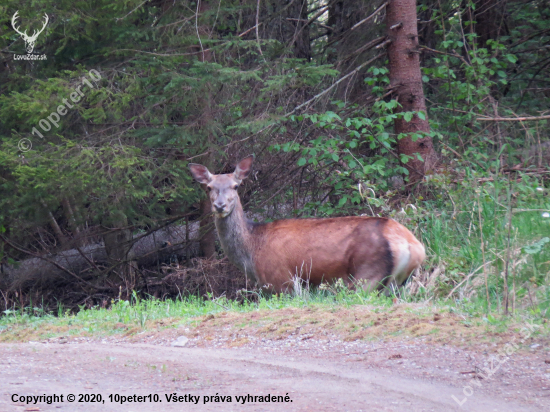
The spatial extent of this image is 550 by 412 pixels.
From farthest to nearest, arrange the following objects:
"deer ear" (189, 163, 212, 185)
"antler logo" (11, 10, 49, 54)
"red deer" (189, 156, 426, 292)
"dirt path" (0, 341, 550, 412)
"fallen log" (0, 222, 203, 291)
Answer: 1. "fallen log" (0, 222, 203, 291)
2. "antler logo" (11, 10, 49, 54)
3. "deer ear" (189, 163, 212, 185)
4. "red deer" (189, 156, 426, 292)
5. "dirt path" (0, 341, 550, 412)

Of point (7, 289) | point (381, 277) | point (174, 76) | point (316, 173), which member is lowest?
point (7, 289)

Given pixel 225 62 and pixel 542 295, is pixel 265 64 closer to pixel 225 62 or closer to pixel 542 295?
pixel 225 62

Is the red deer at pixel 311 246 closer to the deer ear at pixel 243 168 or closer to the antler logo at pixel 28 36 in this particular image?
the deer ear at pixel 243 168

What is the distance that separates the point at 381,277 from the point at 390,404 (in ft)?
14.3

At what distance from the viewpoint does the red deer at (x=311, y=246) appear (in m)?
8.11

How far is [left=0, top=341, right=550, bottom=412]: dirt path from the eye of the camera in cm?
385

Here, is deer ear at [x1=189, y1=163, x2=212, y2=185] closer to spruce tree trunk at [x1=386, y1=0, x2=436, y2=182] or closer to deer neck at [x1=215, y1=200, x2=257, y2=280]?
deer neck at [x1=215, y1=200, x2=257, y2=280]

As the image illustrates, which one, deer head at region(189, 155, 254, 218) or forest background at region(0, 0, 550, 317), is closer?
deer head at region(189, 155, 254, 218)

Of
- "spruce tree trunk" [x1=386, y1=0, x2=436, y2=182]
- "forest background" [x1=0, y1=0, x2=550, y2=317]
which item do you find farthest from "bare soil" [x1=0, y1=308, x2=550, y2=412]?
"spruce tree trunk" [x1=386, y1=0, x2=436, y2=182]

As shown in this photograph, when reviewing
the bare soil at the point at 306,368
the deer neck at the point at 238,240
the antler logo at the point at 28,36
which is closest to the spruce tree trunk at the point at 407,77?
the deer neck at the point at 238,240

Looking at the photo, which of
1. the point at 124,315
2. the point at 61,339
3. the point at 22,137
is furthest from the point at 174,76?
the point at 61,339

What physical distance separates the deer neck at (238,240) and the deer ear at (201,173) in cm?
66

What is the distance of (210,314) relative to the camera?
22.9 feet

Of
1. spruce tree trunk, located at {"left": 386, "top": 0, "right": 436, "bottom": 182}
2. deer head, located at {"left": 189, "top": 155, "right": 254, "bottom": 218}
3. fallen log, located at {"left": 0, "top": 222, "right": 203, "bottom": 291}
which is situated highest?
spruce tree trunk, located at {"left": 386, "top": 0, "right": 436, "bottom": 182}
